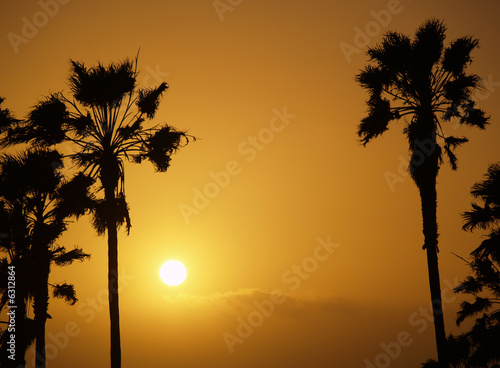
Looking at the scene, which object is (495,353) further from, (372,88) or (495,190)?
(372,88)

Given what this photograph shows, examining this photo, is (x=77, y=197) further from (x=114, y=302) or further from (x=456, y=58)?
(x=456, y=58)

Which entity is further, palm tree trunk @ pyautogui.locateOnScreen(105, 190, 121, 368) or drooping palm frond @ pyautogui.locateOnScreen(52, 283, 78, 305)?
drooping palm frond @ pyautogui.locateOnScreen(52, 283, 78, 305)

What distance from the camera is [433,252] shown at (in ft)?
75.3

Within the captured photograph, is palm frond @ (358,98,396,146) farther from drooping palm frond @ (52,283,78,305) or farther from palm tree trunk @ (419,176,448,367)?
drooping palm frond @ (52,283,78,305)

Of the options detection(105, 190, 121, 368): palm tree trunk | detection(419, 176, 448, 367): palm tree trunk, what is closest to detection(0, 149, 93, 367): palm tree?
detection(105, 190, 121, 368): palm tree trunk

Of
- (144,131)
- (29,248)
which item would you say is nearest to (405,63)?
(144,131)

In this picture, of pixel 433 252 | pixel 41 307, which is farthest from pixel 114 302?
pixel 433 252

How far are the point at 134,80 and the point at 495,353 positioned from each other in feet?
62.6

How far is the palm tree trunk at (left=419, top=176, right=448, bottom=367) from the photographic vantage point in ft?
72.6

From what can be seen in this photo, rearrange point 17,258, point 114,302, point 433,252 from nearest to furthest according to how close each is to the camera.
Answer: point 114,302, point 433,252, point 17,258

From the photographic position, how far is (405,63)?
25.0 meters

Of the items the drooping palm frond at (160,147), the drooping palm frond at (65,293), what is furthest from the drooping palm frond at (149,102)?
the drooping palm frond at (65,293)

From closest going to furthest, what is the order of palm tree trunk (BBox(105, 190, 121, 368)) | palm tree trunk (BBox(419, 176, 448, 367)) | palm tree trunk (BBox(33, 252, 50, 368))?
palm tree trunk (BBox(105, 190, 121, 368)) → palm tree trunk (BBox(419, 176, 448, 367)) → palm tree trunk (BBox(33, 252, 50, 368))

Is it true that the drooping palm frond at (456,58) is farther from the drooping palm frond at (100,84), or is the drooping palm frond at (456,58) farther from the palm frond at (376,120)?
the drooping palm frond at (100,84)
